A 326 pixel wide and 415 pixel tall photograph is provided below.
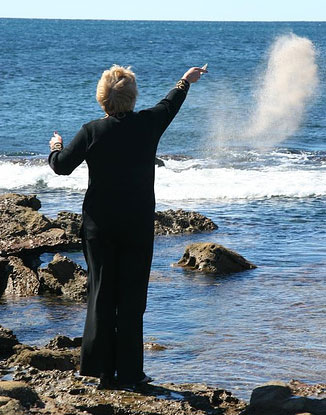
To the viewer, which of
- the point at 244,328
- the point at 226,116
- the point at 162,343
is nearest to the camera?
the point at 162,343

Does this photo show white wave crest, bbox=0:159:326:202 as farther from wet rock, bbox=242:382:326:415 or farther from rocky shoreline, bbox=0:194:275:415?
wet rock, bbox=242:382:326:415

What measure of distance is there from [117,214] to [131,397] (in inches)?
38.4

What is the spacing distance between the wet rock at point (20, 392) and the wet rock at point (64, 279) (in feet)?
11.8

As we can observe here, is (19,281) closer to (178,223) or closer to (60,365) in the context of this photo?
(60,365)

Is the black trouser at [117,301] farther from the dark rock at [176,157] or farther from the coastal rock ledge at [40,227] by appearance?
the dark rock at [176,157]

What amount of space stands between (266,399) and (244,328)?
249cm

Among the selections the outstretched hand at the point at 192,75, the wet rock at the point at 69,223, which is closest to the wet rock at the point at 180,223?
the wet rock at the point at 69,223

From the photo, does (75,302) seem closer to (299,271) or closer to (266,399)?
(299,271)

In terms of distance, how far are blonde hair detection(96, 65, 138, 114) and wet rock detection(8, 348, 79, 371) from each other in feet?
5.33

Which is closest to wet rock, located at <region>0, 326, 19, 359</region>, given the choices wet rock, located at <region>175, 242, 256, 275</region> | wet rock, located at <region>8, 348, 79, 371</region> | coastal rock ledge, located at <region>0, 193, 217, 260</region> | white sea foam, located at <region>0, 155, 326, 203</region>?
wet rock, located at <region>8, 348, 79, 371</region>

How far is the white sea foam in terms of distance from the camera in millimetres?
17078

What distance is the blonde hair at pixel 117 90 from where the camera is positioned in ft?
18.3

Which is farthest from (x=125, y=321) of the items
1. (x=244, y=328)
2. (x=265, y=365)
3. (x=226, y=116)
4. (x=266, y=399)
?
(x=226, y=116)

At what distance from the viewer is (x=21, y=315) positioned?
8.48 m
